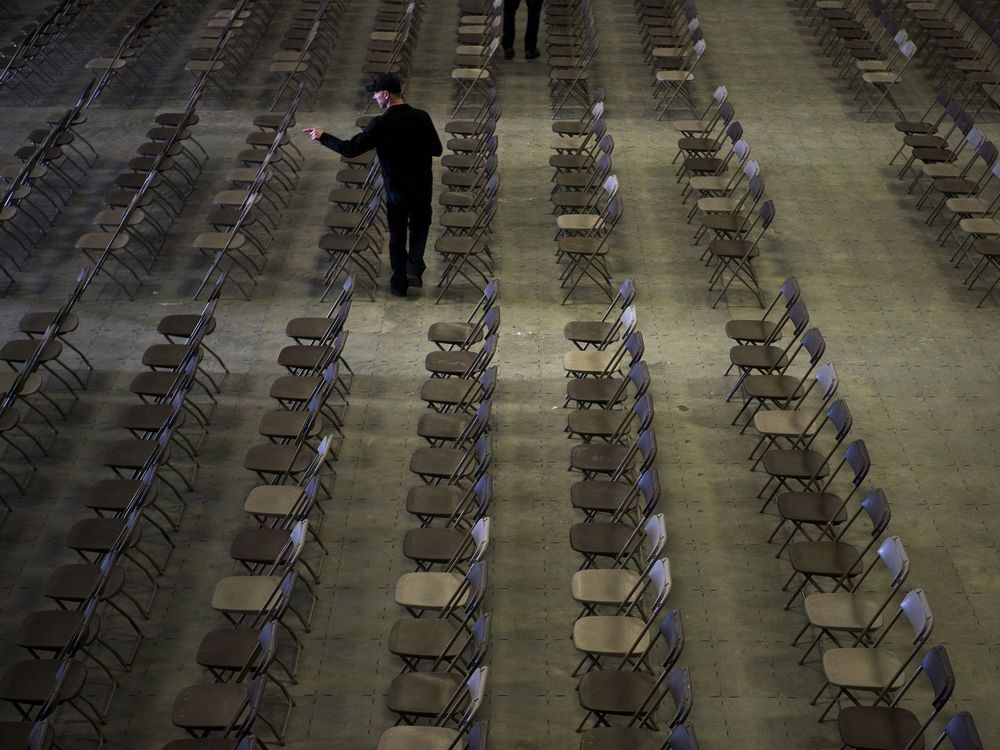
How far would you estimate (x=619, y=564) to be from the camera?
280 inches

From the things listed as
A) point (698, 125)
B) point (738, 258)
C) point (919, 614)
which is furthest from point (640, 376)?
point (698, 125)

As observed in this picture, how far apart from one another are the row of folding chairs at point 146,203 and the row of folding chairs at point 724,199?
5096 millimetres

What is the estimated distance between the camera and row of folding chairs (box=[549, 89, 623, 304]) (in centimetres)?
1030

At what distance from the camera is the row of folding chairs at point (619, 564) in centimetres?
596

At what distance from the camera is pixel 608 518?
7.87 m

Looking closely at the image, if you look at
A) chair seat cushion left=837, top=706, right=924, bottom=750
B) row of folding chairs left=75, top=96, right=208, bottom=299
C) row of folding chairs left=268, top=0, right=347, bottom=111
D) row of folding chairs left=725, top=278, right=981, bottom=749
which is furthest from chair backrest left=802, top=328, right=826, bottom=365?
row of folding chairs left=268, top=0, right=347, bottom=111

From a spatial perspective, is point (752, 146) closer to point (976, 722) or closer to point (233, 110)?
point (233, 110)

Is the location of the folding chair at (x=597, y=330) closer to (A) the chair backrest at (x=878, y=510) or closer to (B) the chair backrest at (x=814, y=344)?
(B) the chair backrest at (x=814, y=344)

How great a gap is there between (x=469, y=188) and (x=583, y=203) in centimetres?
117

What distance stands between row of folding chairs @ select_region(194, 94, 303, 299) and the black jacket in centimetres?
119

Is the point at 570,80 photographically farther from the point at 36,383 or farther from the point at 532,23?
the point at 36,383

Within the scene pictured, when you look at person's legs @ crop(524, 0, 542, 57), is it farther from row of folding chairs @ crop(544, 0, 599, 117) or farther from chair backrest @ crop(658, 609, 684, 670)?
chair backrest @ crop(658, 609, 684, 670)

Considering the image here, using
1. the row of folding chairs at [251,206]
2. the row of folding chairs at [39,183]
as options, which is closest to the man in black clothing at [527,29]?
the row of folding chairs at [251,206]

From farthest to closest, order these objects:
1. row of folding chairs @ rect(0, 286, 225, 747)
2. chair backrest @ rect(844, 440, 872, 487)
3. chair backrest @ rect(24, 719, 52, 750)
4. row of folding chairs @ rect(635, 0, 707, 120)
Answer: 1. row of folding chairs @ rect(635, 0, 707, 120)
2. chair backrest @ rect(844, 440, 872, 487)
3. row of folding chairs @ rect(0, 286, 225, 747)
4. chair backrest @ rect(24, 719, 52, 750)
